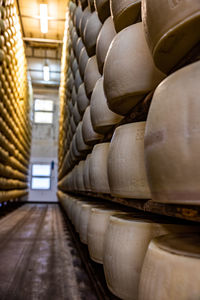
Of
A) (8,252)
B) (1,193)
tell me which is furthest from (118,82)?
(1,193)

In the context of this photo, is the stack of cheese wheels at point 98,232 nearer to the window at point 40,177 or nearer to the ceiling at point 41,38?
the ceiling at point 41,38

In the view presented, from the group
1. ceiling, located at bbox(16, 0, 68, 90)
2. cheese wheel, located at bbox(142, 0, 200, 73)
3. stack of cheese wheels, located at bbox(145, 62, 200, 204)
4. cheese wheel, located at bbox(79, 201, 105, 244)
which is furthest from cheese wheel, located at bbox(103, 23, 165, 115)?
ceiling, located at bbox(16, 0, 68, 90)

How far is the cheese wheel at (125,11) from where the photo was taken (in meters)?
0.78

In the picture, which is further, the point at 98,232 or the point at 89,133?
the point at 89,133

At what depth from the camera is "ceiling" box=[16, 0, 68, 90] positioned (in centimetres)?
602

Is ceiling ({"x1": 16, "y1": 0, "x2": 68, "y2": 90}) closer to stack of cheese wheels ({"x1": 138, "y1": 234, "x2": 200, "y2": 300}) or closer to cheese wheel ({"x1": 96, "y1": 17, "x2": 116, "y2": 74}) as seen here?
cheese wheel ({"x1": 96, "y1": 17, "x2": 116, "y2": 74})

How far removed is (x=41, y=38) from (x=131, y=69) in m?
7.44

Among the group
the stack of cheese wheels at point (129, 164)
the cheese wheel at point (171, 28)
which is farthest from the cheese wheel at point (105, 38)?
the cheese wheel at point (171, 28)

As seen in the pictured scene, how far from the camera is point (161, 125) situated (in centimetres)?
47

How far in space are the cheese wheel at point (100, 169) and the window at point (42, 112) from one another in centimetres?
851

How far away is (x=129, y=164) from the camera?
0.73 meters

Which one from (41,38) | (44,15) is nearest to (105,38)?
(44,15)

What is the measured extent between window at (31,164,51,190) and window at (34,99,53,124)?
5.16ft

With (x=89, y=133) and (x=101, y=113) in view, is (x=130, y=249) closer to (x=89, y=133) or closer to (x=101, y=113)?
(x=101, y=113)
